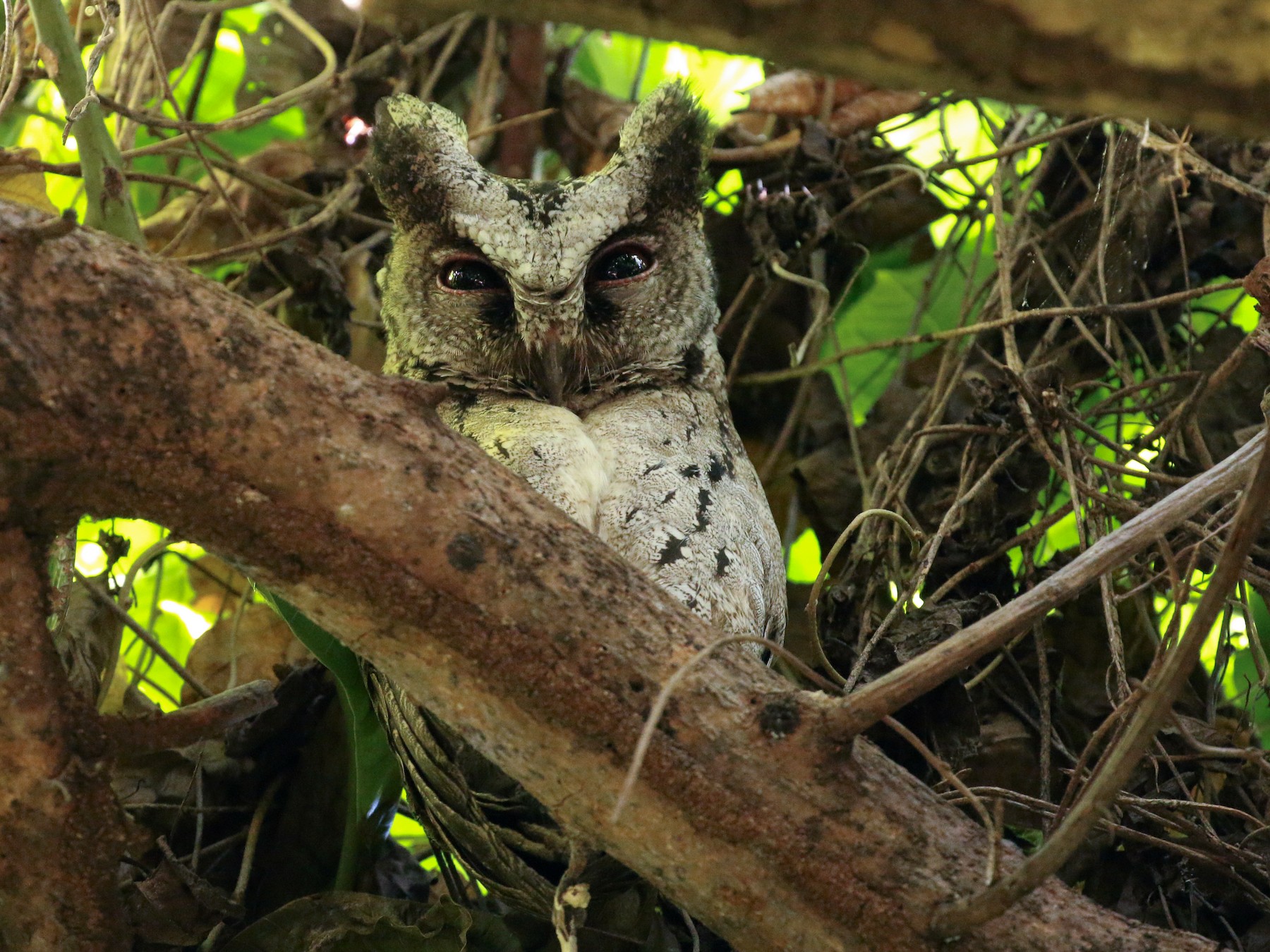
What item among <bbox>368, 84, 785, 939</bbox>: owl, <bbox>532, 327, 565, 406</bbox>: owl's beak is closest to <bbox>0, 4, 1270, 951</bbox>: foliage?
<bbox>368, 84, 785, 939</bbox>: owl

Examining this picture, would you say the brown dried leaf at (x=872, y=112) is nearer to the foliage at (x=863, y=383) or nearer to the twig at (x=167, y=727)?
the foliage at (x=863, y=383)

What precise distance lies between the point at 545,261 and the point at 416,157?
308 millimetres

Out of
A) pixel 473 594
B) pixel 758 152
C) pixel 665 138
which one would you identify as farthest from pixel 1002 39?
pixel 758 152

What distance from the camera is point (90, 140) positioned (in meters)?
1.84

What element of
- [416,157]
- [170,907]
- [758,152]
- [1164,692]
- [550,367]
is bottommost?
[170,907]

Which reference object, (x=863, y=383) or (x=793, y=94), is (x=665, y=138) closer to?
(x=793, y=94)

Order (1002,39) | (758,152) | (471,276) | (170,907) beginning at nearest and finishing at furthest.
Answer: (1002,39) < (170,907) < (471,276) < (758,152)

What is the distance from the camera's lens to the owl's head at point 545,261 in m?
1.89

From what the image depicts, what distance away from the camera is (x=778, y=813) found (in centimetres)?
116

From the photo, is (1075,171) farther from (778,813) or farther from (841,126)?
(778,813)

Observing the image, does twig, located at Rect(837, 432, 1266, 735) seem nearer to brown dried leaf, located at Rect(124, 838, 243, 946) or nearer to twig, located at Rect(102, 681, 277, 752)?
twig, located at Rect(102, 681, 277, 752)

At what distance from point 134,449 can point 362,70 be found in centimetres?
185

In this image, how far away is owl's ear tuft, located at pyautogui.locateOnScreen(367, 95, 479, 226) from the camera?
1946mm

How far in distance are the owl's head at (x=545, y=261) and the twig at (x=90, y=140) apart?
0.41m
